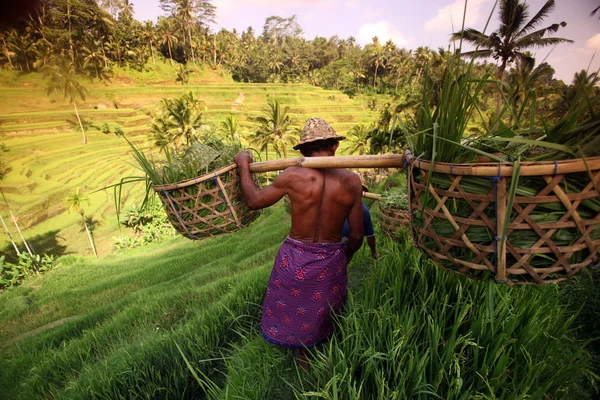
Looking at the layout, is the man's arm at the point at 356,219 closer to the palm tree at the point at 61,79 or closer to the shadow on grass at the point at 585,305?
the shadow on grass at the point at 585,305

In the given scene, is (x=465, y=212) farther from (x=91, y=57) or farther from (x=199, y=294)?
(x=91, y=57)

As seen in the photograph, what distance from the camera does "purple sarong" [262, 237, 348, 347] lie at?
1.82 metres

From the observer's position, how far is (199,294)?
4.72 metres

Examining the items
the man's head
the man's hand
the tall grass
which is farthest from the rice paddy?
the man's head

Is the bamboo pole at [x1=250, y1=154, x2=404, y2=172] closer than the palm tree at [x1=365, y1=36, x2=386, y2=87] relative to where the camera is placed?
Yes

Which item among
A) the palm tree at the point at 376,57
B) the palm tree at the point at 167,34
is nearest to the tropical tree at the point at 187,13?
the palm tree at the point at 167,34

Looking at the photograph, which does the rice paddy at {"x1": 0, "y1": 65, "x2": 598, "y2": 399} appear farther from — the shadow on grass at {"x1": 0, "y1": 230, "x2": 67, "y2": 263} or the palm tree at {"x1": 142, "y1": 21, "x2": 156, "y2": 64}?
the palm tree at {"x1": 142, "y1": 21, "x2": 156, "y2": 64}

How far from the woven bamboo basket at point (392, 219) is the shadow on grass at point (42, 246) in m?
30.0

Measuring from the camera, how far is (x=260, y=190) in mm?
1743

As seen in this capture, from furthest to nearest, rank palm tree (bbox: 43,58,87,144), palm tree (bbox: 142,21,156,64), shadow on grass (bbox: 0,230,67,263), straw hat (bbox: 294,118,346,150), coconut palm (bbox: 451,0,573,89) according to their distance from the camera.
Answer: palm tree (bbox: 142,21,156,64), palm tree (bbox: 43,58,87,144), shadow on grass (bbox: 0,230,67,263), coconut palm (bbox: 451,0,573,89), straw hat (bbox: 294,118,346,150)

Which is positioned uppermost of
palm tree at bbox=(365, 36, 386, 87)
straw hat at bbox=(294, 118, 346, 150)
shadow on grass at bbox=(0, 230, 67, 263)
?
palm tree at bbox=(365, 36, 386, 87)

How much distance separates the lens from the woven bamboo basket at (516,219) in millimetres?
759

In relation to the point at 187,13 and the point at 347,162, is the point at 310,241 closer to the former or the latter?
the point at 347,162

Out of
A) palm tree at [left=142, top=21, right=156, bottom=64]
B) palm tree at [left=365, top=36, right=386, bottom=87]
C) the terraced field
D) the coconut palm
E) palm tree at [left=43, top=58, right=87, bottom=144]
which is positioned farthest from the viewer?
palm tree at [left=365, top=36, right=386, bottom=87]
